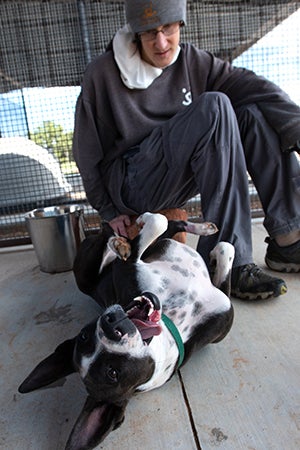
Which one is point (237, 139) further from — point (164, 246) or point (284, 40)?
point (284, 40)

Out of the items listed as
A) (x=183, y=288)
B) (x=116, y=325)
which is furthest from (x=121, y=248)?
(x=116, y=325)

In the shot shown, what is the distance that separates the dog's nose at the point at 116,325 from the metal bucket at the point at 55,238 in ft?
5.14

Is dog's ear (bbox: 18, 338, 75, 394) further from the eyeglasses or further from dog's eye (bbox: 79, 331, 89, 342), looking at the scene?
the eyeglasses

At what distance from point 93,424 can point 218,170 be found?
124cm

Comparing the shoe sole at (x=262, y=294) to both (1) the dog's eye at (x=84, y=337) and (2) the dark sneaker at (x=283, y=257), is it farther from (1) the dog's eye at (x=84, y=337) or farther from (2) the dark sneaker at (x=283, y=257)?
(1) the dog's eye at (x=84, y=337)

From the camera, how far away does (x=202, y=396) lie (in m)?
1.27

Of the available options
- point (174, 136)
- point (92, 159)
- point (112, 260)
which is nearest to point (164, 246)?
point (112, 260)

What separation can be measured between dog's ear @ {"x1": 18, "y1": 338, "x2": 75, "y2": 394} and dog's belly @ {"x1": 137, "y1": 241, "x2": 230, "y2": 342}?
383 millimetres

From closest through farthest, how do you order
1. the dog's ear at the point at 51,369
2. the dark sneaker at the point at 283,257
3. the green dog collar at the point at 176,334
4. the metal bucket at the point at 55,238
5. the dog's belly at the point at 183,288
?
the dog's ear at the point at 51,369 → the green dog collar at the point at 176,334 → the dog's belly at the point at 183,288 → the dark sneaker at the point at 283,257 → the metal bucket at the point at 55,238

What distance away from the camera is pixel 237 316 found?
174cm

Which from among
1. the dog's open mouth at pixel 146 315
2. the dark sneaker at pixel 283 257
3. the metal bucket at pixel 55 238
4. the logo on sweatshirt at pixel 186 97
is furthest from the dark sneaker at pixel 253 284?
the metal bucket at pixel 55 238

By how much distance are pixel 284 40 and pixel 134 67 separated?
1.87 meters

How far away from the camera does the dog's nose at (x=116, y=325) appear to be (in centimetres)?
105

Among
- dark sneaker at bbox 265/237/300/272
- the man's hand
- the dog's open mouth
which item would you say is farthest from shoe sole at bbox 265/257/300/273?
the dog's open mouth
